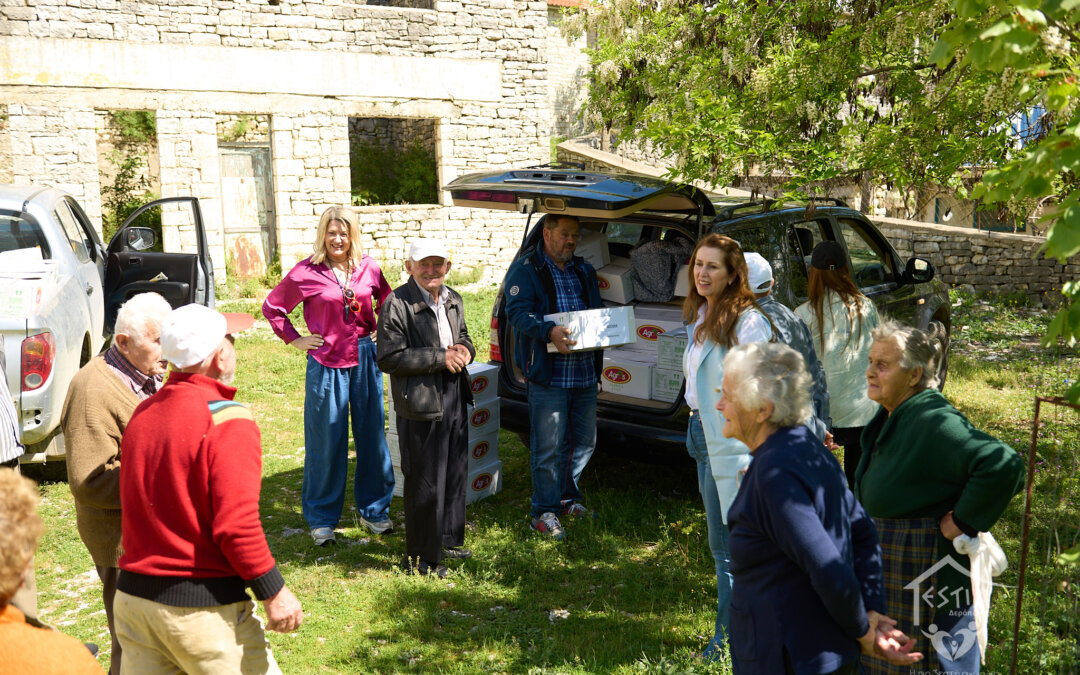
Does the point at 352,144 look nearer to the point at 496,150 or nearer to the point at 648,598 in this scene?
the point at 496,150

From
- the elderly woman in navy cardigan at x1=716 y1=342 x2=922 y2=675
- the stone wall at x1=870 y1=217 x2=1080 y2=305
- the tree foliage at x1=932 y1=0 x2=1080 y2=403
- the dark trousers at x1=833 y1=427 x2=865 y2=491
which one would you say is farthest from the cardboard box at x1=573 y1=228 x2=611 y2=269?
the stone wall at x1=870 y1=217 x2=1080 y2=305

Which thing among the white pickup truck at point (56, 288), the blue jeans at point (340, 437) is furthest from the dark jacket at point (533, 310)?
the white pickup truck at point (56, 288)

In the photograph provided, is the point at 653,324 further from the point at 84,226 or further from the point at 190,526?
the point at 84,226

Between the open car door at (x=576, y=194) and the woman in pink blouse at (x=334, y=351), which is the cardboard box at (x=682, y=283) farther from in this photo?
the woman in pink blouse at (x=334, y=351)

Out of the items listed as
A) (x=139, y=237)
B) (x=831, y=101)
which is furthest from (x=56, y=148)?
(x=831, y=101)

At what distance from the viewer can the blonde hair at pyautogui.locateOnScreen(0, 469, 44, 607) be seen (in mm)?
1953

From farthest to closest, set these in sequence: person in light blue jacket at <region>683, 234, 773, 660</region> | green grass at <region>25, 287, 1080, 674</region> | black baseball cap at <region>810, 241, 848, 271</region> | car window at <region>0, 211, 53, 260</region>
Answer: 1. car window at <region>0, 211, 53, 260</region>
2. black baseball cap at <region>810, 241, 848, 271</region>
3. green grass at <region>25, 287, 1080, 674</region>
4. person in light blue jacket at <region>683, 234, 773, 660</region>

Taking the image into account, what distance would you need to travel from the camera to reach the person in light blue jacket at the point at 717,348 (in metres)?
3.57

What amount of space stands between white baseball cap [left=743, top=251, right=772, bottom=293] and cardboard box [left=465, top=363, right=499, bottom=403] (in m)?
2.36

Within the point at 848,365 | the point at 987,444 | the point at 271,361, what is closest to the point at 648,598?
the point at 848,365

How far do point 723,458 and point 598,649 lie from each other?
3.79ft

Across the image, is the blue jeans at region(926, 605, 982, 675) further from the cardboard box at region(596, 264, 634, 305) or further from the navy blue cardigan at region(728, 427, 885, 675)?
the cardboard box at region(596, 264, 634, 305)

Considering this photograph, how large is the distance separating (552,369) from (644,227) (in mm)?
1614

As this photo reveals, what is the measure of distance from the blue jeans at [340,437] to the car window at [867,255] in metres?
3.75
